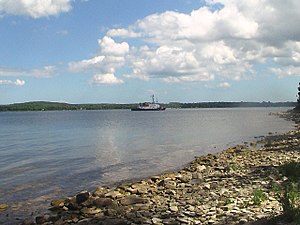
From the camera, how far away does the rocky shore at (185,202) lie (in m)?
12.5

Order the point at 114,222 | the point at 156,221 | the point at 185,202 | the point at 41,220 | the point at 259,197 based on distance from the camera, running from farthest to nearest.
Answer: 1. the point at 185,202
2. the point at 41,220
3. the point at 259,197
4. the point at 114,222
5. the point at 156,221

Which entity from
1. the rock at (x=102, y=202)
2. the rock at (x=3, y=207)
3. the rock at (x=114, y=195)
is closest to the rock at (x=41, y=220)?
the rock at (x=102, y=202)

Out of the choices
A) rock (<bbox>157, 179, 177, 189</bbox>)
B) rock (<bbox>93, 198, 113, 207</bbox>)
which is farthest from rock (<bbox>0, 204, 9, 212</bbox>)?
rock (<bbox>157, 179, 177, 189</bbox>)

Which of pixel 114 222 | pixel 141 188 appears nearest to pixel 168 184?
pixel 141 188

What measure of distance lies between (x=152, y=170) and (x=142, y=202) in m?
12.6

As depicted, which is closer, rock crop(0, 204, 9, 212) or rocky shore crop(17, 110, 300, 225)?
rocky shore crop(17, 110, 300, 225)

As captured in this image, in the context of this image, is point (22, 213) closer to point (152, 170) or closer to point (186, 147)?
point (152, 170)

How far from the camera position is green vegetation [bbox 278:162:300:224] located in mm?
10482

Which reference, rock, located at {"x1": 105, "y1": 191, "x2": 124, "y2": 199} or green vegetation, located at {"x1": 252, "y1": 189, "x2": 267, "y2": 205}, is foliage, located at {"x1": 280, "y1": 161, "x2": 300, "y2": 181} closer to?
green vegetation, located at {"x1": 252, "y1": 189, "x2": 267, "y2": 205}

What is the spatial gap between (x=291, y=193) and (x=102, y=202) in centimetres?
762

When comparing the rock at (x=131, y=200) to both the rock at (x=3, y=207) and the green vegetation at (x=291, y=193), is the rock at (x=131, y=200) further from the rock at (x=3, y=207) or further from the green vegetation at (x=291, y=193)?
the rock at (x=3, y=207)

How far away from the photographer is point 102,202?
52.5ft

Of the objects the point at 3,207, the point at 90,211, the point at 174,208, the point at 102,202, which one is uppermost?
the point at 174,208

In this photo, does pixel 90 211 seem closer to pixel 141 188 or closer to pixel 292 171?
pixel 141 188
